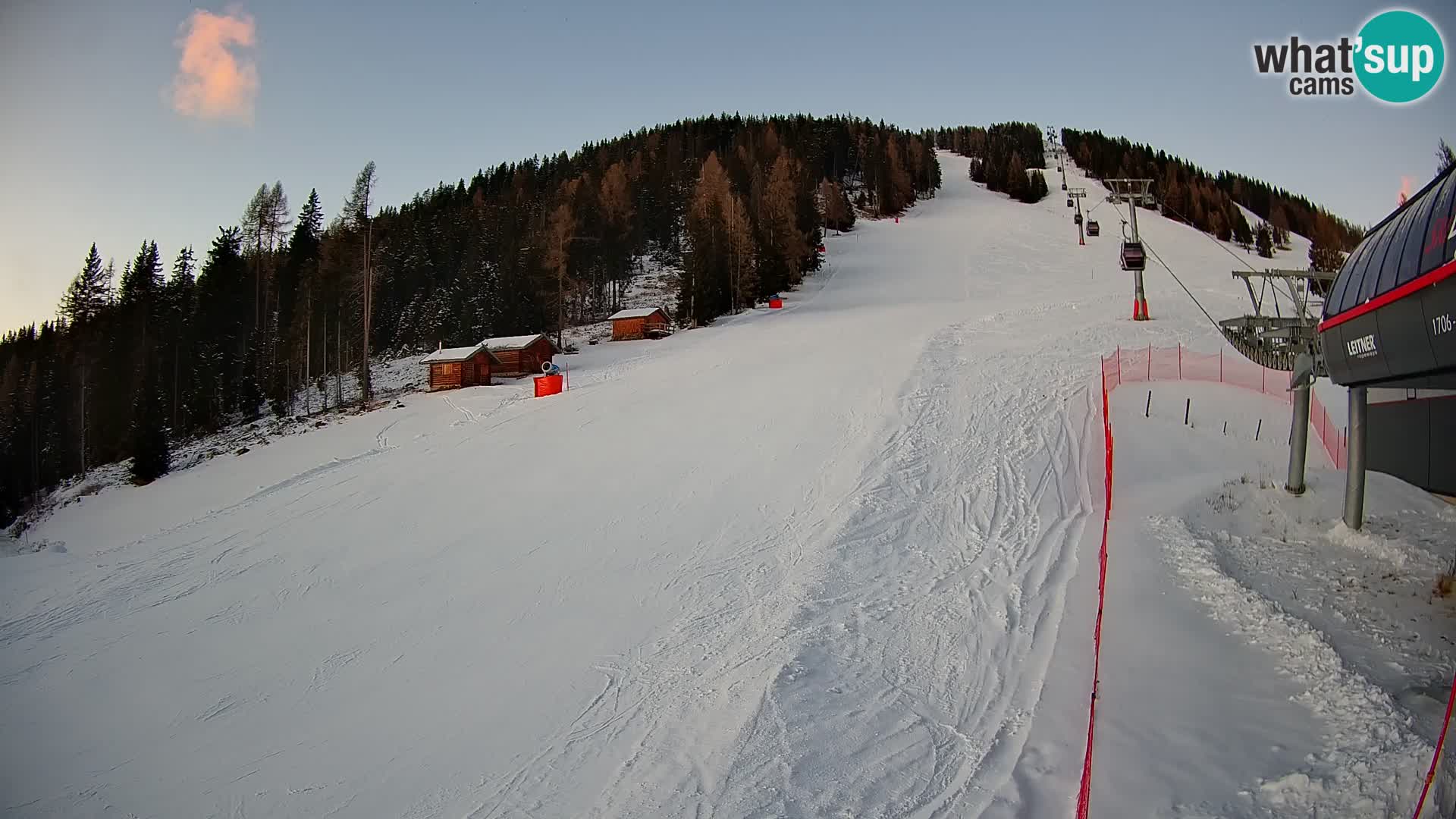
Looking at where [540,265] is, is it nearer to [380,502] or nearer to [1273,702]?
[380,502]

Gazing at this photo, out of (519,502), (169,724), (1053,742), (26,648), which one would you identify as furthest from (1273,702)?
(26,648)

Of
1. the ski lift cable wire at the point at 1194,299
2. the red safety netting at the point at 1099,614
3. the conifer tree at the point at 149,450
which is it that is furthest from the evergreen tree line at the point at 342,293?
the red safety netting at the point at 1099,614

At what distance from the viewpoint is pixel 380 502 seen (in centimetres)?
1599

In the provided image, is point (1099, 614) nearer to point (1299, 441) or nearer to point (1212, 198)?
point (1299, 441)

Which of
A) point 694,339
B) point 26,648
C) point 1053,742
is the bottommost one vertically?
point 26,648

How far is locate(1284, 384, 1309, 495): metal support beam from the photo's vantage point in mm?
11070

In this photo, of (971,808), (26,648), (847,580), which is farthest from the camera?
(26,648)

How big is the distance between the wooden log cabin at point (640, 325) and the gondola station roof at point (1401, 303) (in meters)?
38.2

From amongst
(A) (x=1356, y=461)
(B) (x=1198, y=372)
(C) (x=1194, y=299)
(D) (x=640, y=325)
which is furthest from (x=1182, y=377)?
(D) (x=640, y=325)

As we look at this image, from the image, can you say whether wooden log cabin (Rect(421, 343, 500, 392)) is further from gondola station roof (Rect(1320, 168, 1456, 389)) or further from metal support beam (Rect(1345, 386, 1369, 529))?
gondola station roof (Rect(1320, 168, 1456, 389))

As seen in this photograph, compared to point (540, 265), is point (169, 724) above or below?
below

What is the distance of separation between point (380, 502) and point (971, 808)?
14134 mm

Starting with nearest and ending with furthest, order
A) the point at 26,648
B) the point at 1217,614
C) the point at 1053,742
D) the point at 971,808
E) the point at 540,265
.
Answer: the point at 971,808, the point at 1053,742, the point at 1217,614, the point at 26,648, the point at 540,265

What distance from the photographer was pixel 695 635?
8.69 meters
